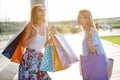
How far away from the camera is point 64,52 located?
12.7ft

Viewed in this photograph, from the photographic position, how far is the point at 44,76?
4.13 m

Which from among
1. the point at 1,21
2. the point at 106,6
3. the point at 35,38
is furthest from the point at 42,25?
the point at 106,6

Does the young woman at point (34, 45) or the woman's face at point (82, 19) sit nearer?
the woman's face at point (82, 19)

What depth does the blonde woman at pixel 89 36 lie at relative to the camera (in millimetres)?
3720

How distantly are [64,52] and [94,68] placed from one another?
47 cm

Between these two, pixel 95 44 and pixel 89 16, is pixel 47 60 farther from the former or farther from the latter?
pixel 89 16

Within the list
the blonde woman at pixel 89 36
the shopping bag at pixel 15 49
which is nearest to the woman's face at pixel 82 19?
the blonde woman at pixel 89 36

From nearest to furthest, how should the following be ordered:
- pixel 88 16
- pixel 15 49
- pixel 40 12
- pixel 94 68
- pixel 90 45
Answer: pixel 94 68
pixel 90 45
pixel 88 16
pixel 40 12
pixel 15 49

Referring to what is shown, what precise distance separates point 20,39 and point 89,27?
884 millimetres

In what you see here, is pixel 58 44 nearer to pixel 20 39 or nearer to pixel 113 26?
pixel 20 39

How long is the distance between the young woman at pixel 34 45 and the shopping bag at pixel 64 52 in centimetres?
23

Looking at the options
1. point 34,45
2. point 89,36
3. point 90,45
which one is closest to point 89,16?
point 89,36

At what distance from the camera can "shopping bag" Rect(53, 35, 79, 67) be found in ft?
12.6

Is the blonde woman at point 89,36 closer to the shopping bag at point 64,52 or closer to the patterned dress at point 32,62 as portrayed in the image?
the shopping bag at point 64,52
